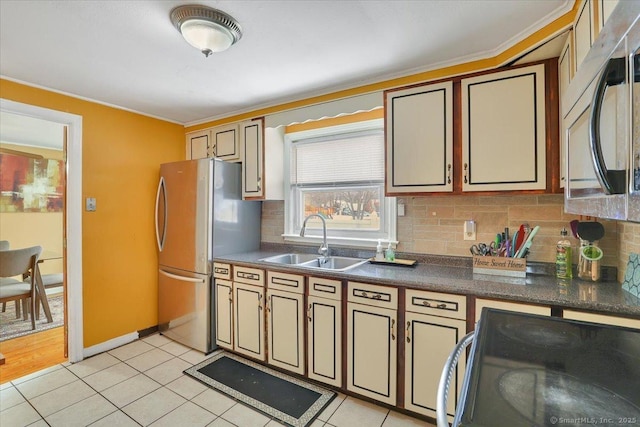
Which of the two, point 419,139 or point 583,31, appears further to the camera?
point 419,139

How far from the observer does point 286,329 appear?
92.3 inches

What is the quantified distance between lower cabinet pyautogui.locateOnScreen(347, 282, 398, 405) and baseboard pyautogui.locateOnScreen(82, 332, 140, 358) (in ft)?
7.49

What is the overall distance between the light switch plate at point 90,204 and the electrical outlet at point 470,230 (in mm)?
3169

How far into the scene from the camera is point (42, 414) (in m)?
1.99

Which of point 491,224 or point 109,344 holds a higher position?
point 491,224

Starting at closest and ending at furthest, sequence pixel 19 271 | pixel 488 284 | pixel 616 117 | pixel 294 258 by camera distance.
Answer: pixel 616 117 → pixel 488 284 → pixel 294 258 → pixel 19 271

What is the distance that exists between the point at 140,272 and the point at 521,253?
11.0 ft

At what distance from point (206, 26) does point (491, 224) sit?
2.16 meters

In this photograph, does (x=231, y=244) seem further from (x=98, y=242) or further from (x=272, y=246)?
(x=98, y=242)

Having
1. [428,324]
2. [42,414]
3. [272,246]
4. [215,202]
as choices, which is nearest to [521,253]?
[428,324]

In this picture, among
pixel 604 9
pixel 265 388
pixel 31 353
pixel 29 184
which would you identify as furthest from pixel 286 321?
pixel 29 184

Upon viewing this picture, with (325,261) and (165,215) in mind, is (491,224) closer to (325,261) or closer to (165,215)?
(325,261)

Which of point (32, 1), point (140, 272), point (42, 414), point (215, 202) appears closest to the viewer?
point (32, 1)

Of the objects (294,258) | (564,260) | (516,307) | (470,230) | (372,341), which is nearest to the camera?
(516,307)
